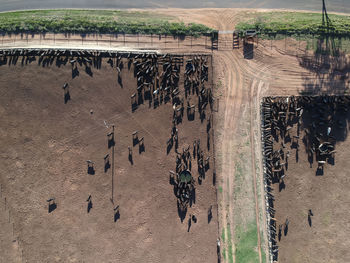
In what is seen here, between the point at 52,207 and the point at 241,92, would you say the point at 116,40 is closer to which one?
the point at 241,92

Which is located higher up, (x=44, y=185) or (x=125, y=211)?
(x=44, y=185)

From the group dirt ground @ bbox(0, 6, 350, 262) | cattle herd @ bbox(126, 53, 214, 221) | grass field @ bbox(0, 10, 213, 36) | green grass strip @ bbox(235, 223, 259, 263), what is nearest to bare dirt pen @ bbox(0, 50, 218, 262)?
cattle herd @ bbox(126, 53, 214, 221)

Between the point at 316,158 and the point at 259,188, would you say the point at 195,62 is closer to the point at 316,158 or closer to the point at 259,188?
the point at 259,188

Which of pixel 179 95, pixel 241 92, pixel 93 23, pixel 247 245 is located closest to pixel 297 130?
pixel 241 92

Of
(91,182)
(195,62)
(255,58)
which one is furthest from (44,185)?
(255,58)

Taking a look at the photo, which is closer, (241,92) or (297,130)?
(297,130)
